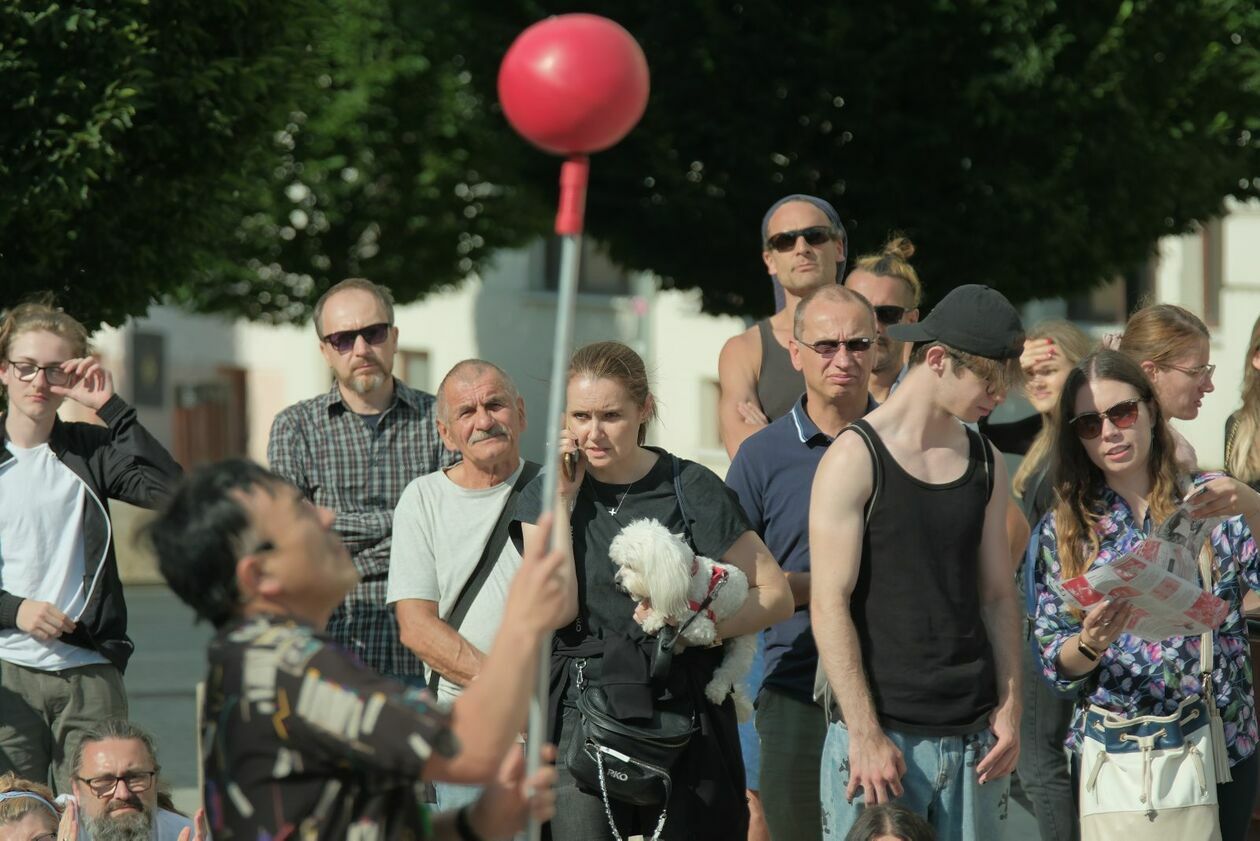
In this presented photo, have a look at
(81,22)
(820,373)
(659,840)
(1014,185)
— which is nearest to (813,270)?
(820,373)

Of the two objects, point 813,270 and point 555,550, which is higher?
point 813,270

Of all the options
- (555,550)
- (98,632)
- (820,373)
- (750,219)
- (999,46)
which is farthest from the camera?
(750,219)

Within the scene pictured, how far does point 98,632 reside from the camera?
565 centimetres

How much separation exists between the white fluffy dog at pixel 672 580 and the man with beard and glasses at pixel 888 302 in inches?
61.7

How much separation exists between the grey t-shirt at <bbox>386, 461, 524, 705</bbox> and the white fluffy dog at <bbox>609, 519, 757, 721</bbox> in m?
0.69

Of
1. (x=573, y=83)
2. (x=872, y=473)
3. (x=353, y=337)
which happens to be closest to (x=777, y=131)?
(x=353, y=337)

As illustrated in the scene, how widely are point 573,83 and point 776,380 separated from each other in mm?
2776

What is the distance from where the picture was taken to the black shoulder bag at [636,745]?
4.45 metres

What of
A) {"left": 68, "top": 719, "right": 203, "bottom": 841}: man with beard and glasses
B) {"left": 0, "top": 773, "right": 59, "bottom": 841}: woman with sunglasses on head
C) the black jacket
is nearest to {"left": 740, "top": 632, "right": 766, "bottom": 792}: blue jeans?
{"left": 68, "top": 719, "right": 203, "bottom": 841}: man with beard and glasses

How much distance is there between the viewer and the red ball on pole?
10.5ft

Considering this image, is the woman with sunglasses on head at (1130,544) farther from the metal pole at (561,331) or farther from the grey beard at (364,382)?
the grey beard at (364,382)

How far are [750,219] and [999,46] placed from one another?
7.05 feet

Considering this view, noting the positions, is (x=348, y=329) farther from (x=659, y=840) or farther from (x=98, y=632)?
(x=659, y=840)

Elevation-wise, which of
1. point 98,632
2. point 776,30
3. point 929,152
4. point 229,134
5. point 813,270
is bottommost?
point 98,632
